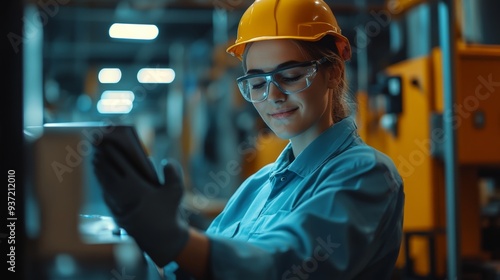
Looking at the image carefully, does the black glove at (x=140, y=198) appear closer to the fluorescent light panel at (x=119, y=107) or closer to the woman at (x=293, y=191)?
the woman at (x=293, y=191)

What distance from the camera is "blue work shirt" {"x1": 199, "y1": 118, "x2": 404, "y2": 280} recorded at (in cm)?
130

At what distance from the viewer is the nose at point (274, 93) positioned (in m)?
1.51

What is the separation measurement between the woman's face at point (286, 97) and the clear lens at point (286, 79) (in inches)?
0.4

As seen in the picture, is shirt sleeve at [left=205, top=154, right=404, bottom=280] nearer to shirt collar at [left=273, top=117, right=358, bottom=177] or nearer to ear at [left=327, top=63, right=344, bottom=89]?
shirt collar at [left=273, top=117, right=358, bottom=177]

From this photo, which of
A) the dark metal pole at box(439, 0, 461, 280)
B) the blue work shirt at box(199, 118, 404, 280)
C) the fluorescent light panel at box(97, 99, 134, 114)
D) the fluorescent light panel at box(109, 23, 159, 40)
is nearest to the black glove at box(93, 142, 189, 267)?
the blue work shirt at box(199, 118, 404, 280)

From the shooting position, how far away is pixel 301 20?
1594 millimetres

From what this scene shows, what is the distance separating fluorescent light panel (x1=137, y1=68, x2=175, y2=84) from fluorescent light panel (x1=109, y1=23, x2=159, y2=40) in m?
3.02

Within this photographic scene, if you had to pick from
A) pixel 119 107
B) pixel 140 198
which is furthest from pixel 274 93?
pixel 119 107

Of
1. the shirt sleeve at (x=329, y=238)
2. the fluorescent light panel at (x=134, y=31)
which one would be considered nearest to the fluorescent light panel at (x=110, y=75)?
the fluorescent light panel at (x=134, y=31)

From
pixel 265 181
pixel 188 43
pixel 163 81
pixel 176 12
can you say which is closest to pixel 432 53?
pixel 265 181

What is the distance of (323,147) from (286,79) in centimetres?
18

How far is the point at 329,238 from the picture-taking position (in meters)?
1.33

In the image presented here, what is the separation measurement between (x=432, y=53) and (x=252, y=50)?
117 inches

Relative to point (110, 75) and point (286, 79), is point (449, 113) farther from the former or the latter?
point (110, 75)
